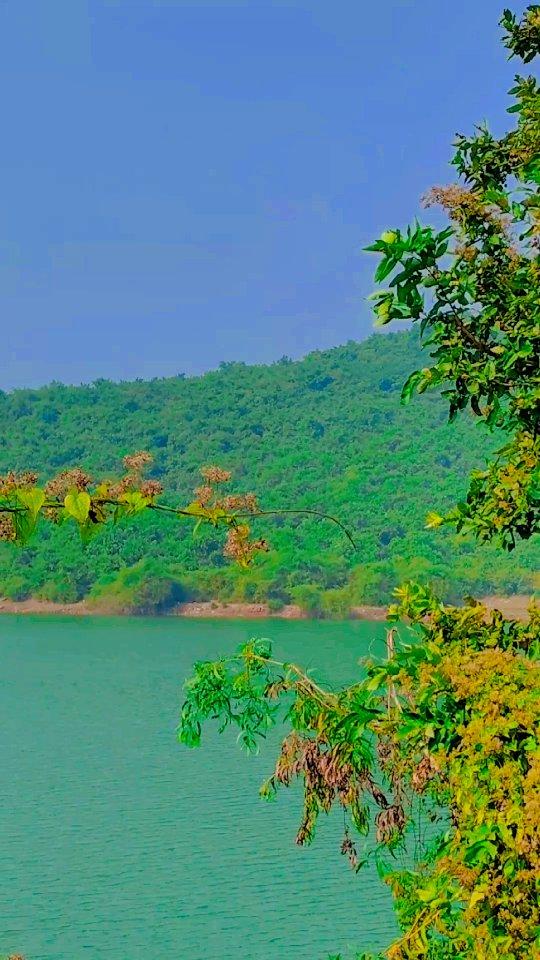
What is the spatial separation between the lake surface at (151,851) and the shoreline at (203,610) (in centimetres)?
1535

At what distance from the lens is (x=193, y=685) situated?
2.74m

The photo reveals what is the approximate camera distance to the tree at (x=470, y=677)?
5.71 feet

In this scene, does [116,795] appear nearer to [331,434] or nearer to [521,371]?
[521,371]

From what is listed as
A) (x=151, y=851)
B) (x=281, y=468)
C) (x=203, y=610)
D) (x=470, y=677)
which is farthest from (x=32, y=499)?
(x=281, y=468)

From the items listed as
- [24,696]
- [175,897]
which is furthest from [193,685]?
[24,696]

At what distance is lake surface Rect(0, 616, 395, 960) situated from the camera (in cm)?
944

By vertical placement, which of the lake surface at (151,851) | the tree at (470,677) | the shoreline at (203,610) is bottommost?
the lake surface at (151,851)

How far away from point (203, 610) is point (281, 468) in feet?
34.3

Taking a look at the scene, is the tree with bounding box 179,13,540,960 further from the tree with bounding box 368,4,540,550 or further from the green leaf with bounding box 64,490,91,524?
the green leaf with bounding box 64,490,91,524

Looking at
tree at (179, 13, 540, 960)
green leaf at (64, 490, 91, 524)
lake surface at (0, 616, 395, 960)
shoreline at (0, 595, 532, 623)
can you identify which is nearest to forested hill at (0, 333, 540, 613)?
shoreline at (0, 595, 532, 623)

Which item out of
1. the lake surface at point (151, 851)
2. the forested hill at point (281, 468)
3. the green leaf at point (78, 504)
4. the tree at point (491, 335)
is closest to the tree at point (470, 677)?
the tree at point (491, 335)

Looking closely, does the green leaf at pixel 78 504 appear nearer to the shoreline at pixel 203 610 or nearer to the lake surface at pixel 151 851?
the lake surface at pixel 151 851

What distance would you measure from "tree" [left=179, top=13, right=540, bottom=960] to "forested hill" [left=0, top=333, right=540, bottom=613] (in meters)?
26.7

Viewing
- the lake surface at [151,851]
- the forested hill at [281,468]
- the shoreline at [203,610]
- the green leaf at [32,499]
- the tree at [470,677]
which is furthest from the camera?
the forested hill at [281,468]
